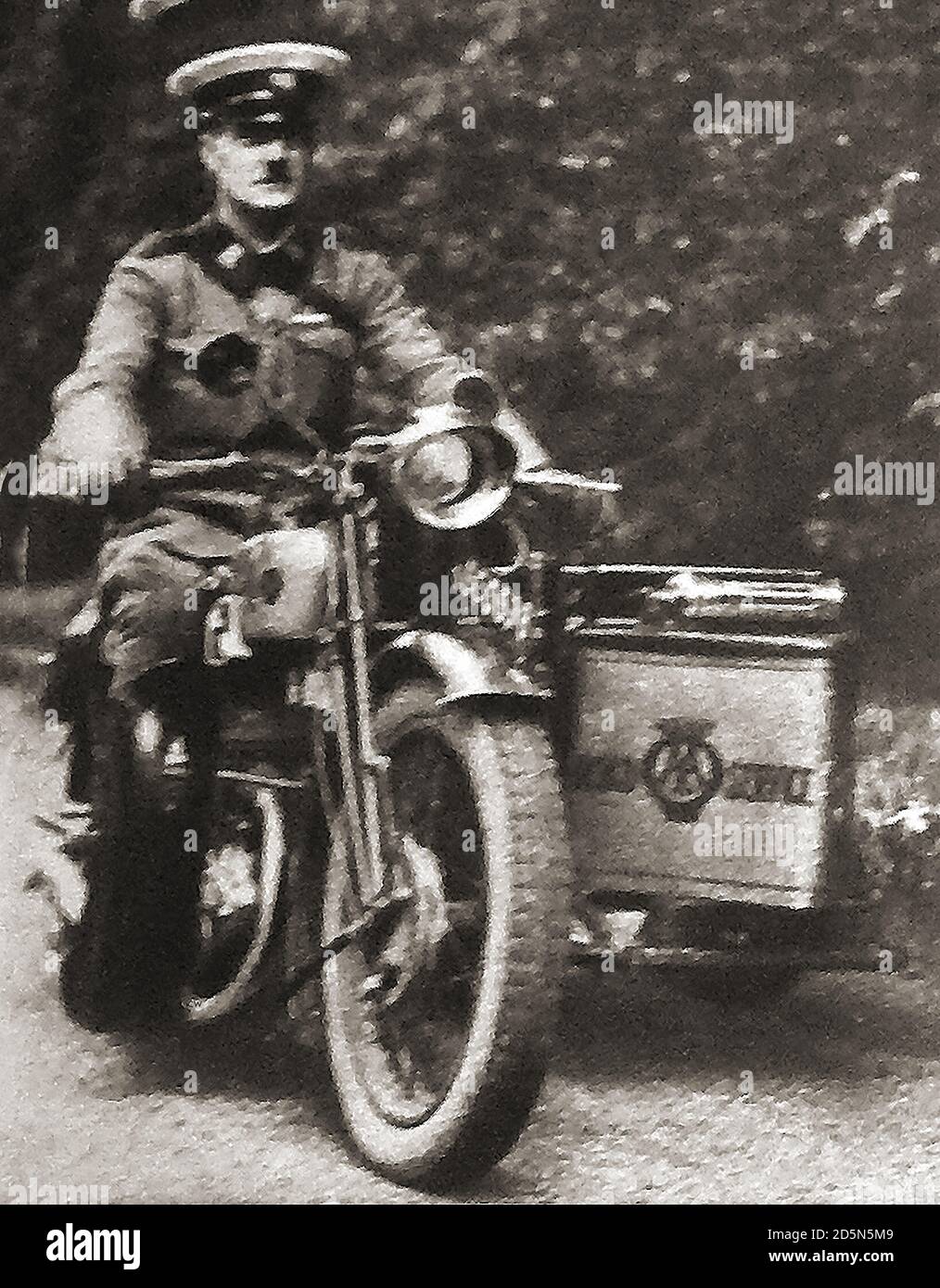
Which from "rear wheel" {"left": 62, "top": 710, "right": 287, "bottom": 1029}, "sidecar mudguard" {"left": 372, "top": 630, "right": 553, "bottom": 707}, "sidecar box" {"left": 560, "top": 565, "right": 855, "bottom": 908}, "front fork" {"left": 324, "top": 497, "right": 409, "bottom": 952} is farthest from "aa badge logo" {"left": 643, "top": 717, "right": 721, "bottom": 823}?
"rear wheel" {"left": 62, "top": 710, "right": 287, "bottom": 1029}

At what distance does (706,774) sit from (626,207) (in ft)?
2.03

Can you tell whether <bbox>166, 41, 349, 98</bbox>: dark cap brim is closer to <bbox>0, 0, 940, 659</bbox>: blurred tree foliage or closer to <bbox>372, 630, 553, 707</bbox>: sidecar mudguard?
<bbox>0, 0, 940, 659</bbox>: blurred tree foliage

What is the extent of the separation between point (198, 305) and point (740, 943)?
0.89 metres

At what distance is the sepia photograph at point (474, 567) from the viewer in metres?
1.27

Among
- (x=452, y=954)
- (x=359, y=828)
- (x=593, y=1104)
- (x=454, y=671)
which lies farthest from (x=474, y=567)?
(x=593, y=1104)

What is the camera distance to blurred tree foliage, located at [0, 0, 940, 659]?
1.33 meters

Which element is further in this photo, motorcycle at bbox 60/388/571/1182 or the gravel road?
the gravel road

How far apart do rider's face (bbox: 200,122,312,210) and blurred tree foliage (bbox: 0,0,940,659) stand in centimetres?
3

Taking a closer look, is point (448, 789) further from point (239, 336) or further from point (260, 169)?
point (260, 169)

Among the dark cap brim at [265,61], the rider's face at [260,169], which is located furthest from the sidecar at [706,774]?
the dark cap brim at [265,61]

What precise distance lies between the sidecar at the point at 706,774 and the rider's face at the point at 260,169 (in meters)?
0.57

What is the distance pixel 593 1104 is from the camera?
50.8 inches

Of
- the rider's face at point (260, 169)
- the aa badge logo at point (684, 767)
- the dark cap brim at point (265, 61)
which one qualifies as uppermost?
the dark cap brim at point (265, 61)

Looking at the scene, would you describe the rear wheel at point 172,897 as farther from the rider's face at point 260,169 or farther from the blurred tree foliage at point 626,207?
the rider's face at point 260,169
